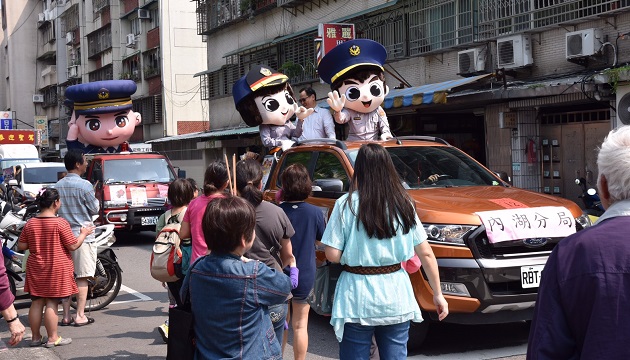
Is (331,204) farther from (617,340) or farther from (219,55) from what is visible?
(219,55)

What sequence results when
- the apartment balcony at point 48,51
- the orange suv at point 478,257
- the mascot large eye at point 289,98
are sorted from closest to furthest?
the orange suv at point 478,257
the mascot large eye at point 289,98
the apartment balcony at point 48,51

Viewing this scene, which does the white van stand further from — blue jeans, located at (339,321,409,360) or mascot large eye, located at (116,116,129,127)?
blue jeans, located at (339,321,409,360)

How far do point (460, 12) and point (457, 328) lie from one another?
38.2 feet

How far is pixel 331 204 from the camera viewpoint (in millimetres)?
7078

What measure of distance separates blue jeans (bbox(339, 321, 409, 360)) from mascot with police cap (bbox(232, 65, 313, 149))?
554 centimetres

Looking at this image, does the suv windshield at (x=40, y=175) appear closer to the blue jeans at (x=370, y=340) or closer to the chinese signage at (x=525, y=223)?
the chinese signage at (x=525, y=223)

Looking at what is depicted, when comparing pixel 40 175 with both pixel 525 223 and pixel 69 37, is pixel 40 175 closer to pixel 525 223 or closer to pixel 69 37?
pixel 525 223

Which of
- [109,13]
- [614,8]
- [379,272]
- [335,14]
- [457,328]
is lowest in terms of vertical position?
[457,328]

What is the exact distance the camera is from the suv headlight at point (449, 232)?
19.2ft

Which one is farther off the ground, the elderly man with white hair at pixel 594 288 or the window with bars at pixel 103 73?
the window with bars at pixel 103 73

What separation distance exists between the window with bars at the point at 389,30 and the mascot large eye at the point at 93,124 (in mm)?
8153

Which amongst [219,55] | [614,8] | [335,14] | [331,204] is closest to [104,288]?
[331,204]

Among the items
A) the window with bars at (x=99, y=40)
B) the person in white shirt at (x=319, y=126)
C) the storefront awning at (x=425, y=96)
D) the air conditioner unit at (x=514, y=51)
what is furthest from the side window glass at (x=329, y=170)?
the window with bars at (x=99, y=40)

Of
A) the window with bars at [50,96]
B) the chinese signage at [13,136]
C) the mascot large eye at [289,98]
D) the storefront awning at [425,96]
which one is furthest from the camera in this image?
the window with bars at [50,96]
